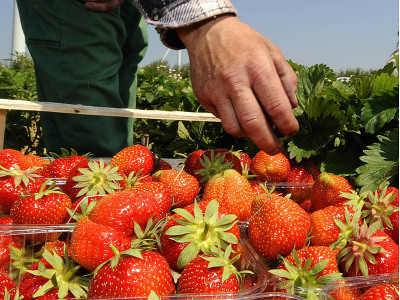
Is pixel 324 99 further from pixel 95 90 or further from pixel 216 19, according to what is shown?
pixel 95 90

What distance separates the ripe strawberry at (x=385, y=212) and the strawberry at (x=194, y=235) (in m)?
0.40

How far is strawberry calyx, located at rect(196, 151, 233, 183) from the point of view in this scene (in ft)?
5.46

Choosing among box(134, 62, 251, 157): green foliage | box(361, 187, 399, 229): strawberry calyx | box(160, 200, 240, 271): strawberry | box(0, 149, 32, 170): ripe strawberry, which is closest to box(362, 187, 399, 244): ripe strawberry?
box(361, 187, 399, 229): strawberry calyx

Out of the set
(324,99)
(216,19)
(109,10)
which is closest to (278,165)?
(324,99)

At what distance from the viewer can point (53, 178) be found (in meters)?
1.67

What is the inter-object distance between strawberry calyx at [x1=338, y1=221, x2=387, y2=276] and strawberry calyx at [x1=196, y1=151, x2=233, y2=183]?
23.2 inches

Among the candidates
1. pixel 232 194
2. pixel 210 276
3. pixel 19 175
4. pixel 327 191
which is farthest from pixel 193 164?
pixel 210 276

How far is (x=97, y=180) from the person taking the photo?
1458 millimetres

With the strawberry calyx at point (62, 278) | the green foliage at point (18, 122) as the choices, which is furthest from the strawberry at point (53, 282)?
the green foliage at point (18, 122)

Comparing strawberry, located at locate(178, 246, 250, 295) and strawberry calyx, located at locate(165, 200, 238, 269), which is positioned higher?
strawberry calyx, located at locate(165, 200, 238, 269)

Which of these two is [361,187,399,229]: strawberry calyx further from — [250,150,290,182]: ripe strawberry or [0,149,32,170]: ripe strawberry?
[0,149,32,170]: ripe strawberry

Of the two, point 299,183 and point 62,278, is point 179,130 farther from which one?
point 62,278

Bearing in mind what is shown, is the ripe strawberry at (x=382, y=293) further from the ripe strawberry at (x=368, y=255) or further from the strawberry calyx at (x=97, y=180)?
the strawberry calyx at (x=97, y=180)

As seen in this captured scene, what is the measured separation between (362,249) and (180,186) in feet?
1.87
